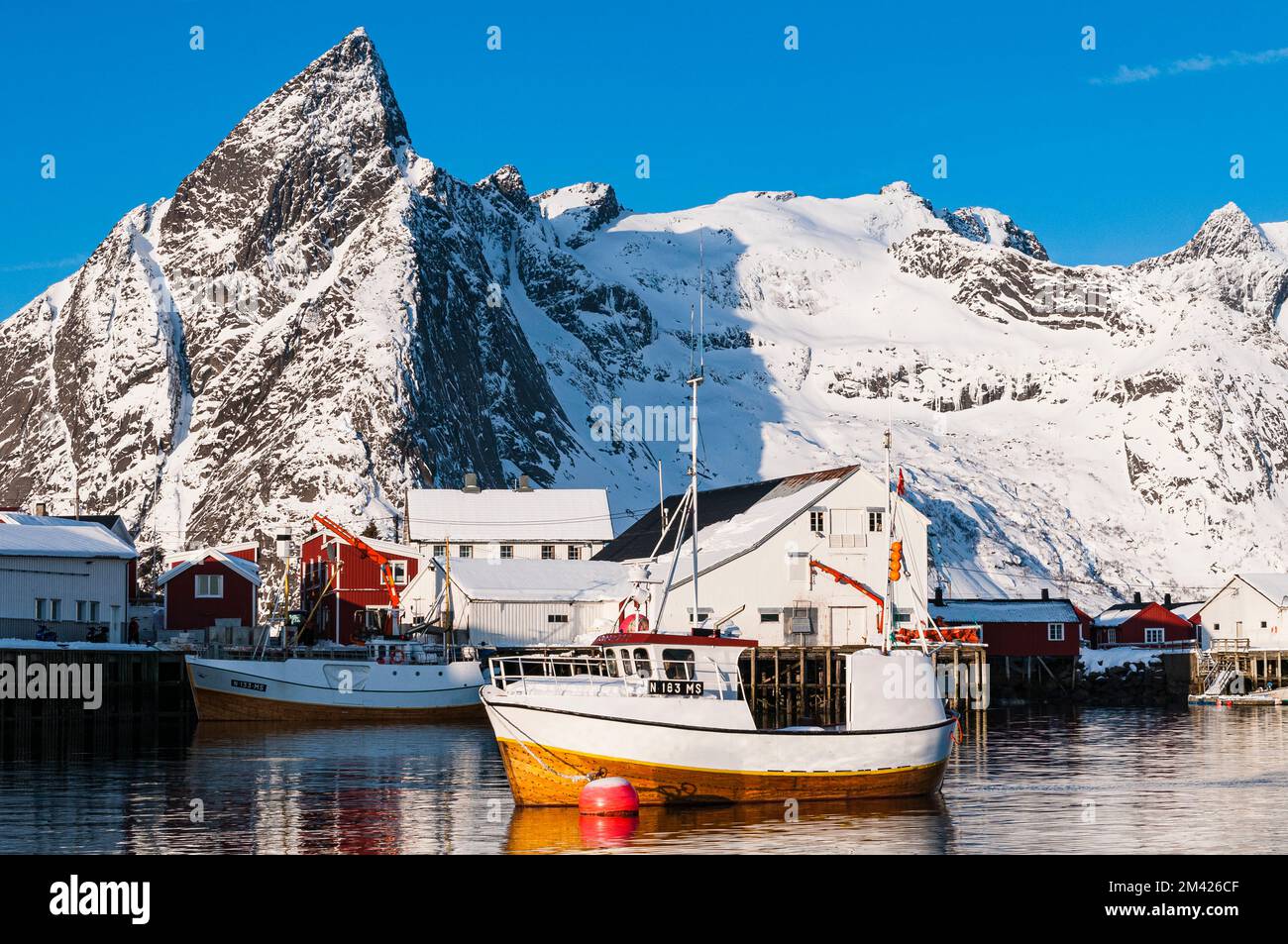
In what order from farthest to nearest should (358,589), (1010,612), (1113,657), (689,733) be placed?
(1113,657) → (1010,612) → (358,589) → (689,733)

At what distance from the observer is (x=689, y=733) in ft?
117

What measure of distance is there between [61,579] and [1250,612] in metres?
81.7

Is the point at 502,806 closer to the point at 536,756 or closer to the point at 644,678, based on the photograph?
→ the point at 536,756

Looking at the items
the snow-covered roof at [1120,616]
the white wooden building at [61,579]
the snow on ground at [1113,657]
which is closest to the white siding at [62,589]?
the white wooden building at [61,579]

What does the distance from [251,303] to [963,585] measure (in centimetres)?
8679

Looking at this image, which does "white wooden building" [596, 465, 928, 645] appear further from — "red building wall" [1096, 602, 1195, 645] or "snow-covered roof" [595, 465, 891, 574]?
"red building wall" [1096, 602, 1195, 645]

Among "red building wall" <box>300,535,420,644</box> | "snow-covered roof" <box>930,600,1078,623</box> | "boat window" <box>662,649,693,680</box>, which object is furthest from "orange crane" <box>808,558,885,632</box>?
"boat window" <box>662,649,693,680</box>

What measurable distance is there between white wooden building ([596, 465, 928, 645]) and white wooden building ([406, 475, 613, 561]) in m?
24.2

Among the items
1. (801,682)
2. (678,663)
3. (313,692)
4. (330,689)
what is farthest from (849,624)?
(678,663)

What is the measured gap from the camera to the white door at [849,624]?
77.8m

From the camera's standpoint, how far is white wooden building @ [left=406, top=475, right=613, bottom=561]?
10231 centimetres
